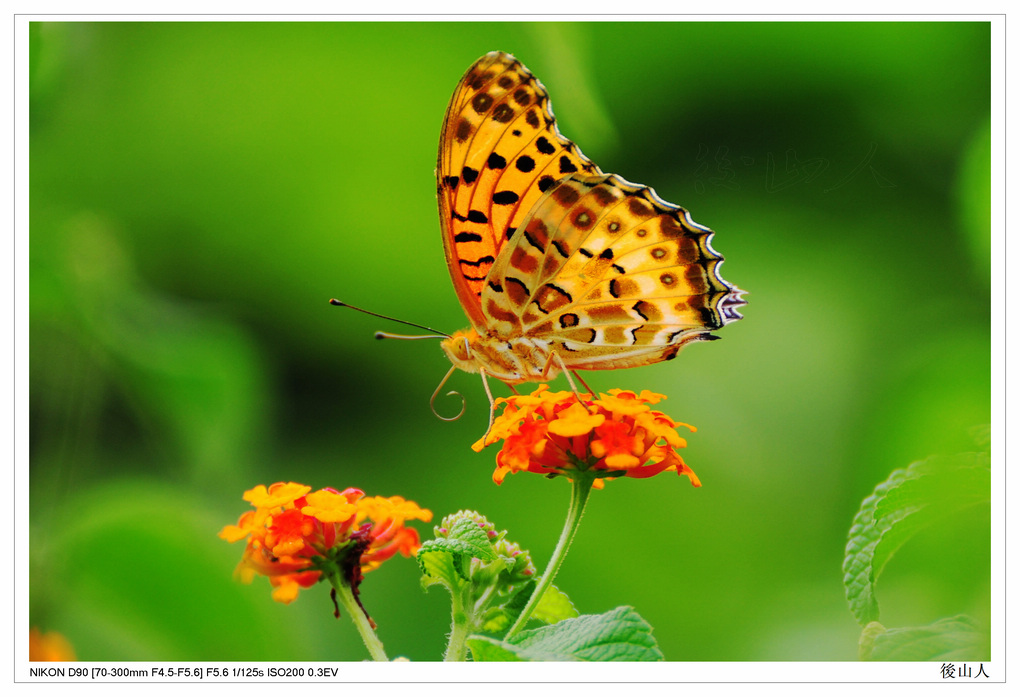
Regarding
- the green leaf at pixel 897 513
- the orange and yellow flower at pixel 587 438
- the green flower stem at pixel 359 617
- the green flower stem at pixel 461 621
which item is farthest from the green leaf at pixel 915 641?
the green flower stem at pixel 359 617

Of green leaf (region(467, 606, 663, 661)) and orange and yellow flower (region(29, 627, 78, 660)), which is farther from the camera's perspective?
orange and yellow flower (region(29, 627, 78, 660))

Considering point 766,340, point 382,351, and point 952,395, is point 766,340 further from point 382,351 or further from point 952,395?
point 382,351

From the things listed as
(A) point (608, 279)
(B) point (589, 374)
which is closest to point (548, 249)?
(A) point (608, 279)

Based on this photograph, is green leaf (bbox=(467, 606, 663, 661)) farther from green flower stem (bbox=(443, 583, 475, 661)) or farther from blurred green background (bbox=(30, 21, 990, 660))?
blurred green background (bbox=(30, 21, 990, 660))

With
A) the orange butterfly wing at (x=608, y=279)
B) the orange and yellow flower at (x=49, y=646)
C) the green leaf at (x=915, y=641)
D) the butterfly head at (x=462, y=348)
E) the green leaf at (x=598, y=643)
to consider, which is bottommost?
the orange and yellow flower at (x=49, y=646)

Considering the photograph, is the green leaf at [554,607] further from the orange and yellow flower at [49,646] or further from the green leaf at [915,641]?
the orange and yellow flower at [49,646]

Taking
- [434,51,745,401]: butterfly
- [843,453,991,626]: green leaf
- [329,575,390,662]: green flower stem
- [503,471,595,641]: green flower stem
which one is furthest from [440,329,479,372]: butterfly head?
[843,453,991,626]: green leaf

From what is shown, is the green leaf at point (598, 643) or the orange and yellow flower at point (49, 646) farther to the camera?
the orange and yellow flower at point (49, 646)

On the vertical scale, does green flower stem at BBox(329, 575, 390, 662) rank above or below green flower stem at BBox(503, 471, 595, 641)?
below
